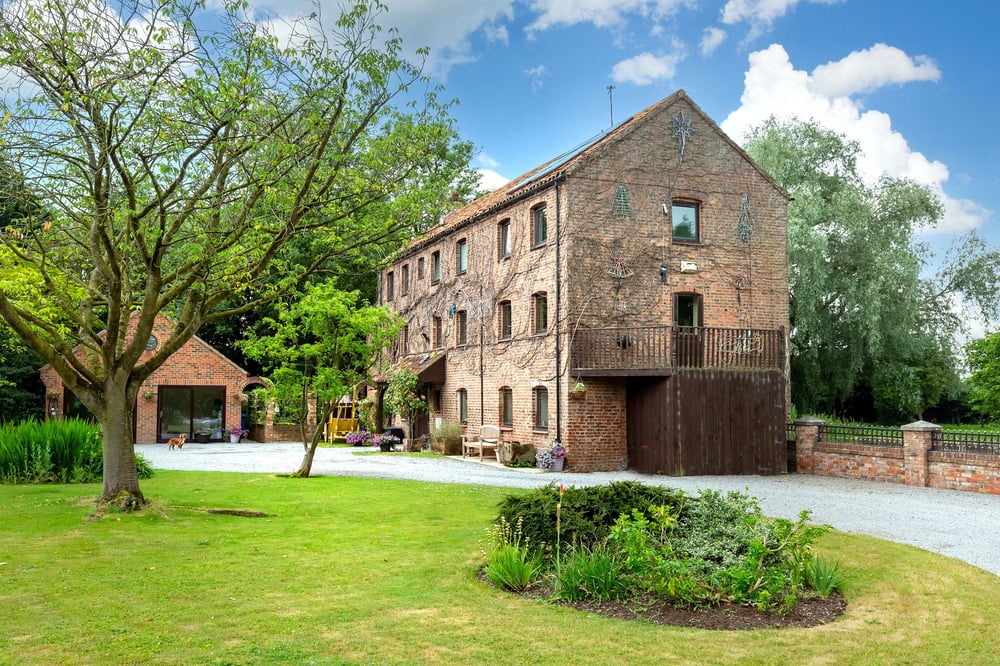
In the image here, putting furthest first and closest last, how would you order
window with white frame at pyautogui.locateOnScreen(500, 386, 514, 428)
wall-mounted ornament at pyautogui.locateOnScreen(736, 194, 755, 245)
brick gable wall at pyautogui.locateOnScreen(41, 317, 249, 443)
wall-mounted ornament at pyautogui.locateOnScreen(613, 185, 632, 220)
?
brick gable wall at pyautogui.locateOnScreen(41, 317, 249, 443)
window with white frame at pyautogui.locateOnScreen(500, 386, 514, 428)
wall-mounted ornament at pyautogui.locateOnScreen(736, 194, 755, 245)
wall-mounted ornament at pyautogui.locateOnScreen(613, 185, 632, 220)

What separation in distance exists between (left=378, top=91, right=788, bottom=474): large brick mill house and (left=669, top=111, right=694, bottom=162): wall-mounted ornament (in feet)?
0.13

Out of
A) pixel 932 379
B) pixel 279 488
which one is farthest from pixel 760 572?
pixel 932 379

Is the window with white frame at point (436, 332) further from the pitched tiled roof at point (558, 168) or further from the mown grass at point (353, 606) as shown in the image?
the mown grass at point (353, 606)

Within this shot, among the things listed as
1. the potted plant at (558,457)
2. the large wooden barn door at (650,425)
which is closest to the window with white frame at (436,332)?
the potted plant at (558,457)

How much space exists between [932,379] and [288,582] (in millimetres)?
36276

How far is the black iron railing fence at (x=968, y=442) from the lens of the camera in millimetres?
16250

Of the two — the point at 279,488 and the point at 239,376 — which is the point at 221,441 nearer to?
the point at 239,376

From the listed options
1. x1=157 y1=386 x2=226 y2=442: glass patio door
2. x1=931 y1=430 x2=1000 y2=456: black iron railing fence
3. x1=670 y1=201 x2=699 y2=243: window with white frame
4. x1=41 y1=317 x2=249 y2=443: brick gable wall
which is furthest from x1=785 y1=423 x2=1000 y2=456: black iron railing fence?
x1=157 y1=386 x2=226 y2=442: glass patio door

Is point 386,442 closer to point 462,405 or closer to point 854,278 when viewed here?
point 462,405

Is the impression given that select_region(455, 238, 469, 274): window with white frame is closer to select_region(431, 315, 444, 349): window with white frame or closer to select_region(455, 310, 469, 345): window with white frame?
select_region(455, 310, 469, 345): window with white frame

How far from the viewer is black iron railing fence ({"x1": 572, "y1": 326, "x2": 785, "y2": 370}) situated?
2019 cm

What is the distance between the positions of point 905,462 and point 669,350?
5.55m

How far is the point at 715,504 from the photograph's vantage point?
8.04m

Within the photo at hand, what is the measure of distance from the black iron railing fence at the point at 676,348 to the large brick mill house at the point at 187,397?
17648 mm
